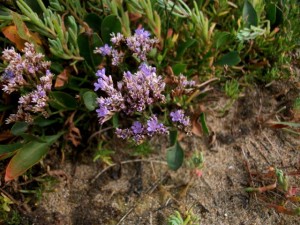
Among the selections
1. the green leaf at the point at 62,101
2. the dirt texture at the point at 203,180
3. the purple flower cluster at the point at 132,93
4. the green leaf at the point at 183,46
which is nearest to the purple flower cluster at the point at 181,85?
the purple flower cluster at the point at 132,93

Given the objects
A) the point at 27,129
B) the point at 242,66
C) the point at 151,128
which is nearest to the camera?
the point at 151,128

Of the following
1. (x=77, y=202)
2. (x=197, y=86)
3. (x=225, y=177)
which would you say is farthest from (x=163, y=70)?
(x=77, y=202)

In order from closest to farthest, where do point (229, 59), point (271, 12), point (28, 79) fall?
point (28, 79)
point (229, 59)
point (271, 12)

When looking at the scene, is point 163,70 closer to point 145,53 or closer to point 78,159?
point 145,53

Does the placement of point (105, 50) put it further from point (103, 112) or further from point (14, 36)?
point (14, 36)

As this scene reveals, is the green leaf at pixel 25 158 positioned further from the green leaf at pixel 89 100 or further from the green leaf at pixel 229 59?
the green leaf at pixel 229 59

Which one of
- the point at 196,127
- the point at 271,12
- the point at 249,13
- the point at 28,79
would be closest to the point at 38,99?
the point at 28,79
